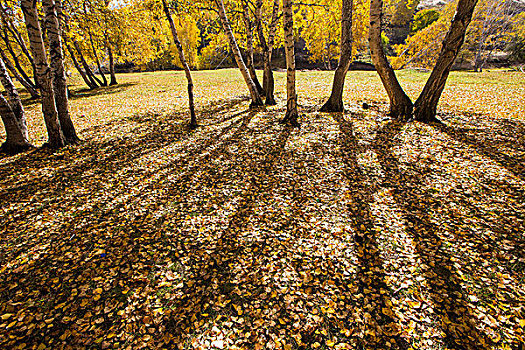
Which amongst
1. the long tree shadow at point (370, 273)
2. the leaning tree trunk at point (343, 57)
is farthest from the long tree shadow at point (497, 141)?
the leaning tree trunk at point (343, 57)

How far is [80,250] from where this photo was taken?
5234mm

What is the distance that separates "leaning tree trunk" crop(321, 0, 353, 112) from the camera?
36.9 ft

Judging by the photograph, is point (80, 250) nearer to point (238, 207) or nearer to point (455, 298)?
point (238, 207)

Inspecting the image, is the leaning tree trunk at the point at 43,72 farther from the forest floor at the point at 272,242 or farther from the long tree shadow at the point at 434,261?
the long tree shadow at the point at 434,261

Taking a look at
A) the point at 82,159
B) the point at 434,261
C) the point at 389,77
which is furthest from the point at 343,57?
the point at 82,159

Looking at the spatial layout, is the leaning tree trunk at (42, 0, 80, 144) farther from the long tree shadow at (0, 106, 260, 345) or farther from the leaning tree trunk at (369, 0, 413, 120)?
the leaning tree trunk at (369, 0, 413, 120)

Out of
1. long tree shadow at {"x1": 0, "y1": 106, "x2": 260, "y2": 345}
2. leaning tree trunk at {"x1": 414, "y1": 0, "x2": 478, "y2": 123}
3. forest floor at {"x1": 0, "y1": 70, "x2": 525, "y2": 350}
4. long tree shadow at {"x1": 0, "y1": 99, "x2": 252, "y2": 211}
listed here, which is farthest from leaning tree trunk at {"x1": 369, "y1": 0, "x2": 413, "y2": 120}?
long tree shadow at {"x1": 0, "y1": 106, "x2": 260, "y2": 345}

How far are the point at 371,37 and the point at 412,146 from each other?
541 cm

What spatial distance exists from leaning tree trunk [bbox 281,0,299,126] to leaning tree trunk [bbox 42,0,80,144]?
341 inches

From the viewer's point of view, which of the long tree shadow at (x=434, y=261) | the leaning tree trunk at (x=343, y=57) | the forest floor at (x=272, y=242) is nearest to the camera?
the long tree shadow at (x=434, y=261)

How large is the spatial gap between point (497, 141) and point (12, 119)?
60.1 ft

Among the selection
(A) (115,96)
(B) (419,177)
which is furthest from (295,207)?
(A) (115,96)

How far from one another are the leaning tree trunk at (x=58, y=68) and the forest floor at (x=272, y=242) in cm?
121

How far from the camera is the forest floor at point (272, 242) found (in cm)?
377
